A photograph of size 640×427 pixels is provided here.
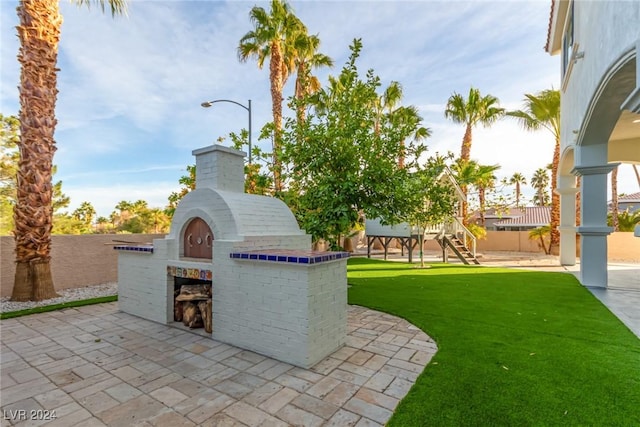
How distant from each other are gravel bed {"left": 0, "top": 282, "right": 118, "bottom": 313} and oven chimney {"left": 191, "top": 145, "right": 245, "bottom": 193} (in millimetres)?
5359

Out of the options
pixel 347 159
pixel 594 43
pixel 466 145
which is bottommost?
pixel 347 159

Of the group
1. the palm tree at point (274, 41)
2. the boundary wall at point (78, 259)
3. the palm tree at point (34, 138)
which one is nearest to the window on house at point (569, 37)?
the palm tree at point (274, 41)

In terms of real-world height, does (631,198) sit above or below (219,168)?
above

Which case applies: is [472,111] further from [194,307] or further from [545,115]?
[194,307]

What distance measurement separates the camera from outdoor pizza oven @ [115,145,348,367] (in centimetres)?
397

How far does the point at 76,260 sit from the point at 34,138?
12.8 feet

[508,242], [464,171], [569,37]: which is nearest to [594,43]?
[569,37]

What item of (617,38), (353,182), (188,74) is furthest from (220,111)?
(617,38)

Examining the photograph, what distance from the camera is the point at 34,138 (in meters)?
7.33

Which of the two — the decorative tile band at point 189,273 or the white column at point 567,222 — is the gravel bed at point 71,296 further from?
the white column at point 567,222

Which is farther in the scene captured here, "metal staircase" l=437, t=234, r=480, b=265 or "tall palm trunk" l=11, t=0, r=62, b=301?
"metal staircase" l=437, t=234, r=480, b=265

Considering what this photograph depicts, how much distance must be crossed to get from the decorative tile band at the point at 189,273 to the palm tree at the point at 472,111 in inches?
681

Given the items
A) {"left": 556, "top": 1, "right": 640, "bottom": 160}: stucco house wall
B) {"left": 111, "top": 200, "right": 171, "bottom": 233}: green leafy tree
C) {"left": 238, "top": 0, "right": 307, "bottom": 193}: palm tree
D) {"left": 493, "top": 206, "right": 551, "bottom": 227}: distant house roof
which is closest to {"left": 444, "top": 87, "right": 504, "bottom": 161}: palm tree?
{"left": 556, "top": 1, "right": 640, "bottom": 160}: stucco house wall

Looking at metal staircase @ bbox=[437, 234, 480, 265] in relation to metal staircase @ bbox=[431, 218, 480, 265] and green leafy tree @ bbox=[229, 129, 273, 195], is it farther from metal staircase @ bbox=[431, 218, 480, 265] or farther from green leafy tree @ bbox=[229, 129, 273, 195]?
green leafy tree @ bbox=[229, 129, 273, 195]
